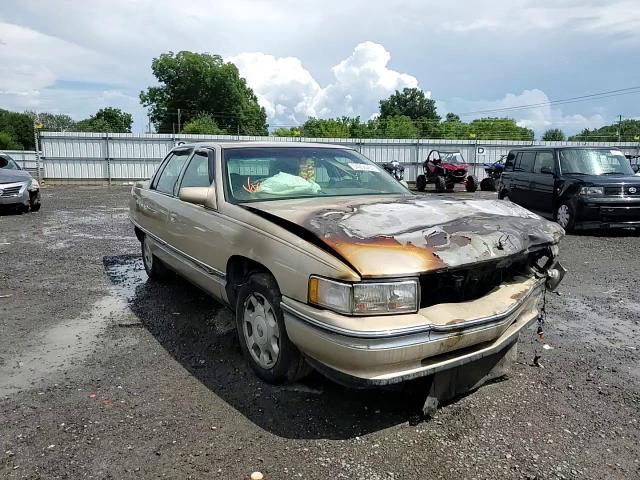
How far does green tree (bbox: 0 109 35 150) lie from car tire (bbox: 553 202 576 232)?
308 ft

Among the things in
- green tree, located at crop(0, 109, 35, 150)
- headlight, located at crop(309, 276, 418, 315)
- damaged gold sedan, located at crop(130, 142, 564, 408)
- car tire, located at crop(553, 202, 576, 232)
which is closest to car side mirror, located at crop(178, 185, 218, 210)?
damaged gold sedan, located at crop(130, 142, 564, 408)

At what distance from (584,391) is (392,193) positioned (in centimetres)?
199

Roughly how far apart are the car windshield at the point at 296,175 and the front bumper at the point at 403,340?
1.31 m

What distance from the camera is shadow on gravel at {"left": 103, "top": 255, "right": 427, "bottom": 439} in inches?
110

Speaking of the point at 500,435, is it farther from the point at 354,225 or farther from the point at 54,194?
the point at 54,194

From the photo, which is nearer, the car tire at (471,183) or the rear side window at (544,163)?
the rear side window at (544,163)

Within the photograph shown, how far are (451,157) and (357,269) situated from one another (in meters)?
19.0

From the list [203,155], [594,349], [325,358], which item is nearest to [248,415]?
[325,358]

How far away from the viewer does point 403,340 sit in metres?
2.43

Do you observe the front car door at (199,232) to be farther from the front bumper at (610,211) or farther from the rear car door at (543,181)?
the rear car door at (543,181)

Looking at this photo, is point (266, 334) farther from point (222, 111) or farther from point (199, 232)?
point (222, 111)

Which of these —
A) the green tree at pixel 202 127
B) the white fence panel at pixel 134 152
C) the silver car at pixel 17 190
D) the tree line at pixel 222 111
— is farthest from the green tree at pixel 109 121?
the silver car at pixel 17 190

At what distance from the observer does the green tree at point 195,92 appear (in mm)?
63125

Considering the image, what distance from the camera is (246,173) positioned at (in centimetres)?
397
